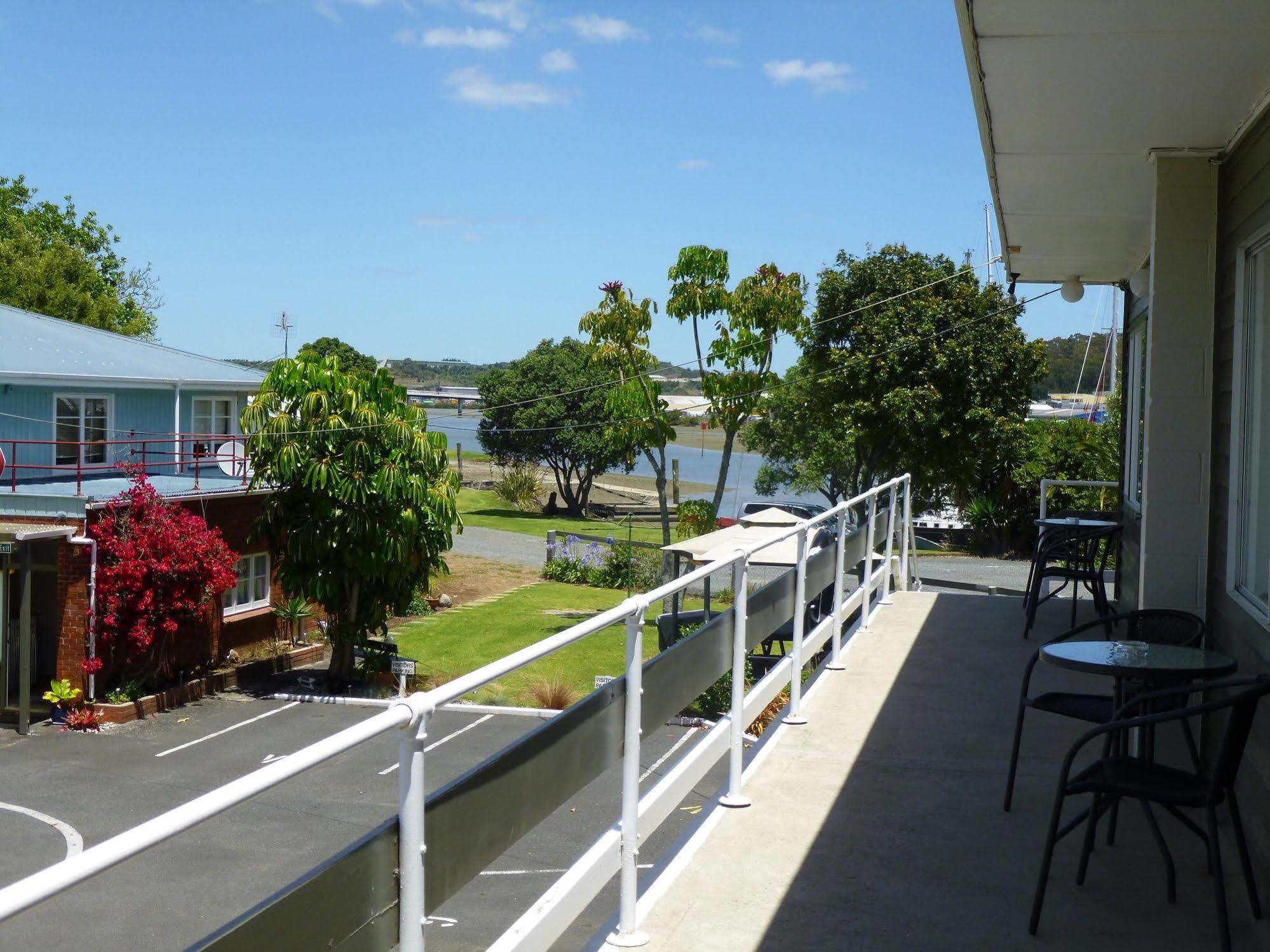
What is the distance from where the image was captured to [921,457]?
92.0ft

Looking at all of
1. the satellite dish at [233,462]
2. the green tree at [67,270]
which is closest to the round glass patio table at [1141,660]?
the satellite dish at [233,462]

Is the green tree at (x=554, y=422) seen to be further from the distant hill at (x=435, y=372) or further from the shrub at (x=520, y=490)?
the distant hill at (x=435, y=372)

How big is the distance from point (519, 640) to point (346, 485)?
6.83 metres

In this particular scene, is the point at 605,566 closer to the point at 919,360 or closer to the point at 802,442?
the point at 919,360

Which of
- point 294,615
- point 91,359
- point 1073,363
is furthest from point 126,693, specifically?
point 1073,363

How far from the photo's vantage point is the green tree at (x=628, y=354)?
27.0 m

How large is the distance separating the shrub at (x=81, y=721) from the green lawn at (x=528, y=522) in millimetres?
27408

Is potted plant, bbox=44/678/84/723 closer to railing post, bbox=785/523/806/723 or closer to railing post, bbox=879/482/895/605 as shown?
railing post, bbox=879/482/895/605

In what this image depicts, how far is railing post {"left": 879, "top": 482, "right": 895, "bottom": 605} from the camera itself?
909 cm

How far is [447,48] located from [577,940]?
139 ft

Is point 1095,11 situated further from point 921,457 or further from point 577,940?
point 921,457

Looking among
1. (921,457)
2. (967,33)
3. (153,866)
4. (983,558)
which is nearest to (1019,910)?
(967,33)

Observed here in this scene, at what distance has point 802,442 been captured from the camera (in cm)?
4566

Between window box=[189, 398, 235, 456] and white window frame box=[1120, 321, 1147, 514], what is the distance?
19.2 meters
